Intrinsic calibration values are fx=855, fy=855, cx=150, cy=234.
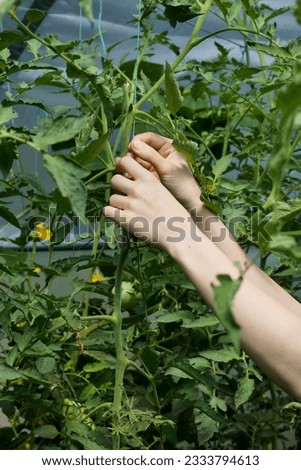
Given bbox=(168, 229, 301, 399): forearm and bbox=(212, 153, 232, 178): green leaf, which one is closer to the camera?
bbox=(168, 229, 301, 399): forearm

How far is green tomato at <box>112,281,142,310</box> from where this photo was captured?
1380 mm

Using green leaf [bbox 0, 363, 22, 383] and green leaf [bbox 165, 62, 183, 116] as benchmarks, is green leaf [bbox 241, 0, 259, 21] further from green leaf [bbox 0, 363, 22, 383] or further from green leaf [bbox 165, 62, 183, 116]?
green leaf [bbox 0, 363, 22, 383]

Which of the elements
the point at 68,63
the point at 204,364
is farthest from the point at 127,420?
the point at 68,63

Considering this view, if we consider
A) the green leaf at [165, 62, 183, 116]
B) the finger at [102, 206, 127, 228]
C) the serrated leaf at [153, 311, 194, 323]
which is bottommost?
the serrated leaf at [153, 311, 194, 323]

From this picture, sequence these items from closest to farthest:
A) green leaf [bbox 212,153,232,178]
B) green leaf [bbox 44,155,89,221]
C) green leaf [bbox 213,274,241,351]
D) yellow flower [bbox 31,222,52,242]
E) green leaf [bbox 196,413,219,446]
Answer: green leaf [bbox 213,274,241,351], green leaf [bbox 44,155,89,221], green leaf [bbox 196,413,219,446], green leaf [bbox 212,153,232,178], yellow flower [bbox 31,222,52,242]

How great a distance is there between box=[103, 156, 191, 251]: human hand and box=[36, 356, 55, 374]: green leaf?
0.79 ft

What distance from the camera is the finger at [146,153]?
105cm

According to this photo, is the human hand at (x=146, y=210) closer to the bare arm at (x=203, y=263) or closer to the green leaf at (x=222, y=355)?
the bare arm at (x=203, y=263)

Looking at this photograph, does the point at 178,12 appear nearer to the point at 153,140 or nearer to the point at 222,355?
the point at 153,140

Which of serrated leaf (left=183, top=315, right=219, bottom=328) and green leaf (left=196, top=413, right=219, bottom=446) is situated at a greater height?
serrated leaf (left=183, top=315, right=219, bottom=328)

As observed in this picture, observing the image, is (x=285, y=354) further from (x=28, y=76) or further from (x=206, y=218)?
(x=28, y=76)
